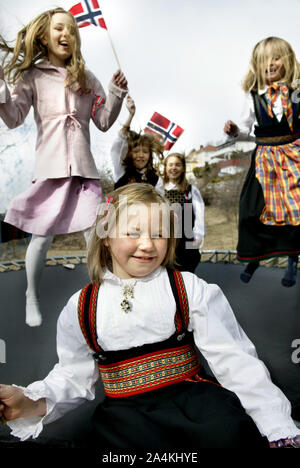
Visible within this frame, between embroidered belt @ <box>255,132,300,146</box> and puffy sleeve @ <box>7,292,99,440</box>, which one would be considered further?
embroidered belt @ <box>255,132,300,146</box>

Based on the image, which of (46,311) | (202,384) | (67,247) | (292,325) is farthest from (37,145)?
(67,247)

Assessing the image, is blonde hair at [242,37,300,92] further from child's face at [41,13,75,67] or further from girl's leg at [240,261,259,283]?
girl's leg at [240,261,259,283]

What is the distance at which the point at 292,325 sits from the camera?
1212 mm

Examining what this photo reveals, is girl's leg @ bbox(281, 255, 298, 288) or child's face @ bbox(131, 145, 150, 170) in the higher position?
child's face @ bbox(131, 145, 150, 170)

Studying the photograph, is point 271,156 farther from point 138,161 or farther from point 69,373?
point 69,373

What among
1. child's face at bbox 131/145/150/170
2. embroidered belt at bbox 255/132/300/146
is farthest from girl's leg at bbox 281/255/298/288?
child's face at bbox 131/145/150/170

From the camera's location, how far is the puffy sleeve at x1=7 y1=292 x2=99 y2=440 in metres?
0.63

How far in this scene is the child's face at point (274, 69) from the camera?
1.06m

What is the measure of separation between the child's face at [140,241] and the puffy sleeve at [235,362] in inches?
3.2

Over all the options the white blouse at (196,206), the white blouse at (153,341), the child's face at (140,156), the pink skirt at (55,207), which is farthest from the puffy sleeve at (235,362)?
the white blouse at (196,206)

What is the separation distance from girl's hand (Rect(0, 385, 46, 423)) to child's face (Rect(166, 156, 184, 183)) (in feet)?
4.52

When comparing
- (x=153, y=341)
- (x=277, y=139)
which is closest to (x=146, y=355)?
(x=153, y=341)

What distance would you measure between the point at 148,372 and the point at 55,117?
0.73 metres

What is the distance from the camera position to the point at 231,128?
122 cm
